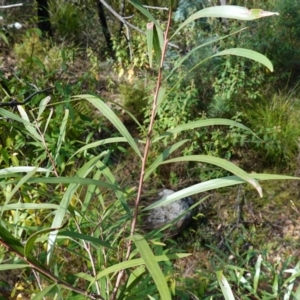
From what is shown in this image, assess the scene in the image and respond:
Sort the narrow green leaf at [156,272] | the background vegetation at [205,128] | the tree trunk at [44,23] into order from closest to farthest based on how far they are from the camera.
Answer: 1. the narrow green leaf at [156,272]
2. the background vegetation at [205,128]
3. the tree trunk at [44,23]

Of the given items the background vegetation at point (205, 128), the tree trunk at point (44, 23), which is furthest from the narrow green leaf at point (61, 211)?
the tree trunk at point (44, 23)

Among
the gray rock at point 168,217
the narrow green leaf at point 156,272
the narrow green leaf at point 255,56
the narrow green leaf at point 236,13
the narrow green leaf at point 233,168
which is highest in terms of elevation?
the narrow green leaf at point 236,13

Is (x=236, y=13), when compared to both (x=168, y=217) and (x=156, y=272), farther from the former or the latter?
(x=168, y=217)

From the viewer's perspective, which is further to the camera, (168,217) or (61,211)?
(168,217)

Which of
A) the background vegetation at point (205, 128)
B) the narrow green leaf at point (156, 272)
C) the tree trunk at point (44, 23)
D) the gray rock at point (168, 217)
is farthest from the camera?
the tree trunk at point (44, 23)

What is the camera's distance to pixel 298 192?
3.10 meters

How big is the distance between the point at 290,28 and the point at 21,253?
3.47 metres

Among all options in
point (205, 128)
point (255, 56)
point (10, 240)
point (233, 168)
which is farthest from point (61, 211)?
point (205, 128)

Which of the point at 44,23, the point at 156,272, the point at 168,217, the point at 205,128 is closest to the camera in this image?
the point at 156,272

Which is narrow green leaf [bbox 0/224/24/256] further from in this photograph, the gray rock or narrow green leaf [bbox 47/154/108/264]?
the gray rock

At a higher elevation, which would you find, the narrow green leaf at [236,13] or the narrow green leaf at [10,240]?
the narrow green leaf at [236,13]

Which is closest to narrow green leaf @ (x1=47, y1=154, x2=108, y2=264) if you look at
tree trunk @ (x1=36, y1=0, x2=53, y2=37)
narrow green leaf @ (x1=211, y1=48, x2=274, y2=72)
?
narrow green leaf @ (x1=211, y1=48, x2=274, y2=72)

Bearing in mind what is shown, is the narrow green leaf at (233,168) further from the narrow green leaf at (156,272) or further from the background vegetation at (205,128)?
the background vegetation at (205,128)

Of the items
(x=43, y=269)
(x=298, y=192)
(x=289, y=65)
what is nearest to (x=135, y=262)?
(x=43, y=269)
